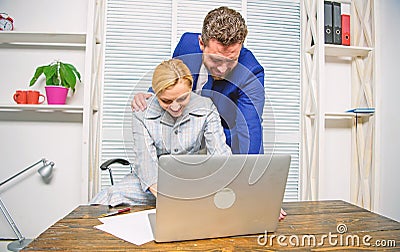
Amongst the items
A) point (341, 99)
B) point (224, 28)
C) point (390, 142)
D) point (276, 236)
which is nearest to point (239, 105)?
point (224, 28)

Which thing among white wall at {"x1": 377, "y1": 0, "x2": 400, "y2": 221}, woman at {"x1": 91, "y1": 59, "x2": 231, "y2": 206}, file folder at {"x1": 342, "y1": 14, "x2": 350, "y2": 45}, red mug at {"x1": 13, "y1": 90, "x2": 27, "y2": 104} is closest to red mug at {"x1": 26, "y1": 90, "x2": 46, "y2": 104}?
red mug at {"x1": 13, "y1": 90, "x2": 27, "y2": 104}

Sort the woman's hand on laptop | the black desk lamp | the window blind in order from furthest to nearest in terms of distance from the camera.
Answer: the window blind < the black desk lamp < the woman's hand on laptop

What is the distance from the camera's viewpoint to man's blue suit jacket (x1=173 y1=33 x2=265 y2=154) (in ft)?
5.01

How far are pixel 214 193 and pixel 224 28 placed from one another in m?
0.76

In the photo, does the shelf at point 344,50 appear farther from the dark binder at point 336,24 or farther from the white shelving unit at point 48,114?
the white shelving unit at point 48,114

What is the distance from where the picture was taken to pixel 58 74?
2.29 meters

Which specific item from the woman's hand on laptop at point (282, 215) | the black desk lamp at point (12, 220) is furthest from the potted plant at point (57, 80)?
the woman's hand on laptop at point (282, 215)

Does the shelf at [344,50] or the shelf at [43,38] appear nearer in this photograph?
the shelf at [43,38]

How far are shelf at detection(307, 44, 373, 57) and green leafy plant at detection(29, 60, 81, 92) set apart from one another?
5.72 ft

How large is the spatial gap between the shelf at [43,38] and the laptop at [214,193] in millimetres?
1765

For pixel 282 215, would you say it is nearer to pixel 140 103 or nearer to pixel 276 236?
pixel 276 236

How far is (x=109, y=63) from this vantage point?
259 cm

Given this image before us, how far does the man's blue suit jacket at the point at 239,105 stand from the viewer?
5.01 ft

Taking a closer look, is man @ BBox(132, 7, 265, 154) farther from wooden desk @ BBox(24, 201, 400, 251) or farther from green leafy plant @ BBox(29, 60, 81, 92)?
green leafy plant @ BBox(29, 60, 81, 92)
